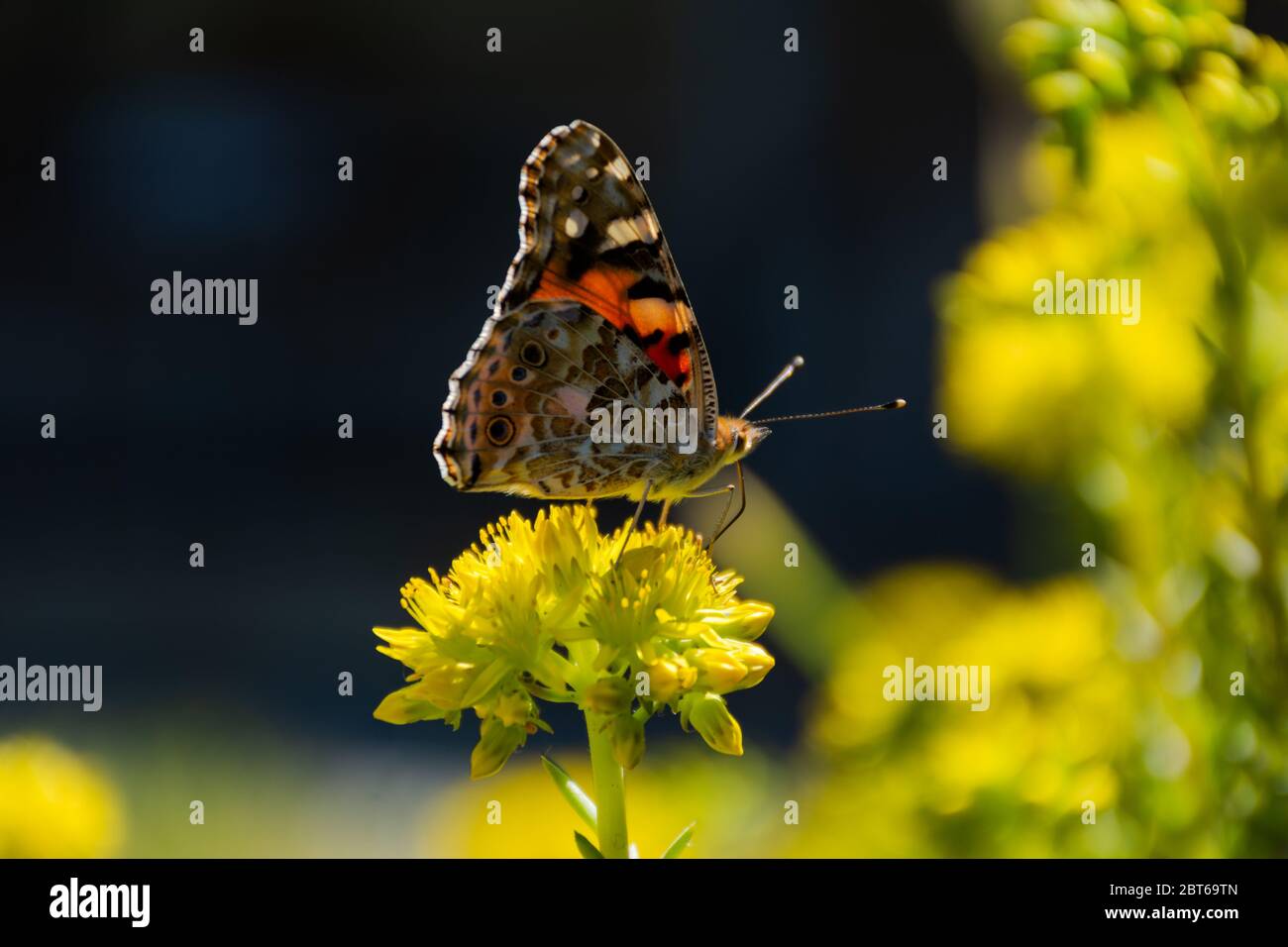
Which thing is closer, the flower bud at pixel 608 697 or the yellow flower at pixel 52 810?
the flower bud at pixel 608 697

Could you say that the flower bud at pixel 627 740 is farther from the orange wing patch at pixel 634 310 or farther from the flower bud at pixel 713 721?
the orange wing patch at pixel 634 310

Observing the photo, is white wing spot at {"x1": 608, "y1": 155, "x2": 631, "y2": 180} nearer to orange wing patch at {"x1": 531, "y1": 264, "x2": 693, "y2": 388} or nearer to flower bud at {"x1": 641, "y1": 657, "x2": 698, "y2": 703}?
orange wing patch at {"x1": 531, "y1": 264, "x2": 693, "y2": 388}

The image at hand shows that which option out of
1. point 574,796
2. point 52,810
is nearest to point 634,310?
point 574,796

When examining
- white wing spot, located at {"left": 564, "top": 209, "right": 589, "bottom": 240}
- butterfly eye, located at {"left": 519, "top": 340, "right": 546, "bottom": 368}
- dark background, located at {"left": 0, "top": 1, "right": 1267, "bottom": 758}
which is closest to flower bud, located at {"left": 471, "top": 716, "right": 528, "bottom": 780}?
butterfly eye, located at {"left": 519, "top": 340, "right": 546, "bottom": 368}

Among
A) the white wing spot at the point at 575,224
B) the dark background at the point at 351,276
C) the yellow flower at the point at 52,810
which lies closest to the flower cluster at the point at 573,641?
the white wing spot at the point at 575,224

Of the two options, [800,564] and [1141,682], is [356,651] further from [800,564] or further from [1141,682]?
[1141,682]

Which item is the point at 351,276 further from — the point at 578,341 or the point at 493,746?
the point at 493,746
